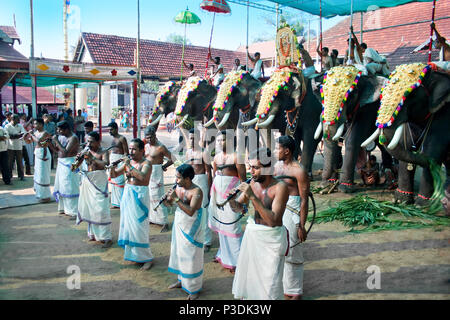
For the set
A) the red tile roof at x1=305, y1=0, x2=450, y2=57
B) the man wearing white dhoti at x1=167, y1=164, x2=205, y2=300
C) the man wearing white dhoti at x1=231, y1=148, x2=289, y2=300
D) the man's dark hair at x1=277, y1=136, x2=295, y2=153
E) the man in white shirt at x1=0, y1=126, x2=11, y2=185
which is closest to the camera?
the man wearing white dhoti at x1=231, y1=148, x2=289, y2=300

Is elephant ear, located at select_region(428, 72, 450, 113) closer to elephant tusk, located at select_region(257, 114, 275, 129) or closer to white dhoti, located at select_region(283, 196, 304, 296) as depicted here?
elephant tusk, located at select_region(257, 114, 275, 129)

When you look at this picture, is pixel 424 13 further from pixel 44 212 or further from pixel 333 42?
pixel 44 212

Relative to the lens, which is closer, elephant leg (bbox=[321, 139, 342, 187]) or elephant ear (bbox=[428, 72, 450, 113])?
elephant ear (bbox=[428, 72, 450, 113])

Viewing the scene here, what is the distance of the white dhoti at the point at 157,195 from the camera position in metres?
6.25

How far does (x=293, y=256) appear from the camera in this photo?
3.85 meters

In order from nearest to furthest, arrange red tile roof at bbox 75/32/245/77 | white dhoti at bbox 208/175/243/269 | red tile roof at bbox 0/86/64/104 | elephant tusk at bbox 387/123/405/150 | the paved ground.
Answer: the paved ground < white dhoti at bbox 208/175/243/269 < elephant tusk at bbox 387/123/405/150 < red tile roof at bbox 0/86/64/104 < red tile roof at bbox 75/32/245/77

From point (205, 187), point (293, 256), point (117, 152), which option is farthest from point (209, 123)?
point (293, 256)

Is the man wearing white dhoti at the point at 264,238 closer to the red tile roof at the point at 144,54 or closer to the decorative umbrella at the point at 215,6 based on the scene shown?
the decorative umbrella at the point at 215,6

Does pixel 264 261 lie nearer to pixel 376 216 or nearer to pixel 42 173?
pixel 376 216

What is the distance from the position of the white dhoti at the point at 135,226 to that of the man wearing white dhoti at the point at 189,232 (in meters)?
0.89

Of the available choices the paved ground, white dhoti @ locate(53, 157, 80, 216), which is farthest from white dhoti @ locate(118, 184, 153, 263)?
white dhoti @ locate(53, 157, 80, 216)

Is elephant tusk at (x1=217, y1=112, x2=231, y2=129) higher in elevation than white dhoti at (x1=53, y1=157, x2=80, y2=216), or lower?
higher

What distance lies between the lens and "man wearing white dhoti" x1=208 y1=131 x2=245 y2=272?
4641 millimetres

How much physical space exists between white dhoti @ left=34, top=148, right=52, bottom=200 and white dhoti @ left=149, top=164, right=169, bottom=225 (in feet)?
8.75
